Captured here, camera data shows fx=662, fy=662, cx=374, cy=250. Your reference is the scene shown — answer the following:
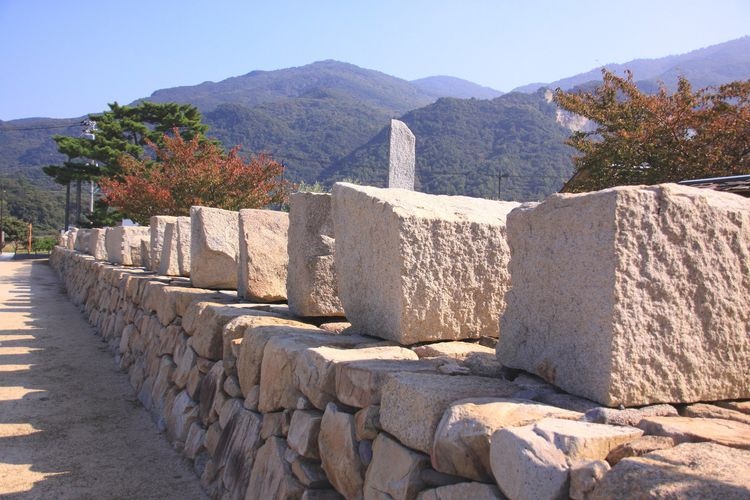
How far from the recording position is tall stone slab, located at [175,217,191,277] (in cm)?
696

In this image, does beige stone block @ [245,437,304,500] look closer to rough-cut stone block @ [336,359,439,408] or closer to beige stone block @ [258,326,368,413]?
beige stone block @ [258,326,368,413]

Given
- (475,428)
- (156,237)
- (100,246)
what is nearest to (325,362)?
(475,428)

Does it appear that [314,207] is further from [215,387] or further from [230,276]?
[230,276]

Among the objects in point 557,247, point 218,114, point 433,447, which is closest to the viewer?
point 433,447

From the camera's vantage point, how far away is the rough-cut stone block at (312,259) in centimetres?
392

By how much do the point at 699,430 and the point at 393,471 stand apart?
896mm

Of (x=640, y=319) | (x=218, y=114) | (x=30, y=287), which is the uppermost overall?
(x=218, y=114)

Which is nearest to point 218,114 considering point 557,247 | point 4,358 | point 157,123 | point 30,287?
point 157,123

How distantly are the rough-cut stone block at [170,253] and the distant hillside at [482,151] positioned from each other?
30184 mm

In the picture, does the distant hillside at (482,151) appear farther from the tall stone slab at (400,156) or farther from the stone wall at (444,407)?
the stone wall at (444,407)

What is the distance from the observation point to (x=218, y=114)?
278ft

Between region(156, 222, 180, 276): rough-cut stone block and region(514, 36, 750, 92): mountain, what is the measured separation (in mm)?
72545

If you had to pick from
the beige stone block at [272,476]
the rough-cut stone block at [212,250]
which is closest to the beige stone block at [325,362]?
the beige stone block at [272,476]

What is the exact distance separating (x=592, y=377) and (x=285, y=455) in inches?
56.1
